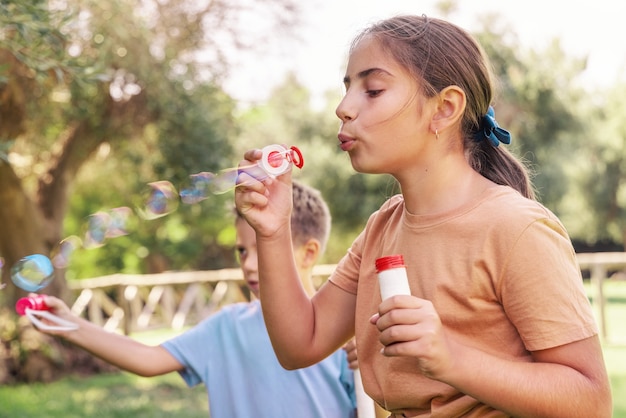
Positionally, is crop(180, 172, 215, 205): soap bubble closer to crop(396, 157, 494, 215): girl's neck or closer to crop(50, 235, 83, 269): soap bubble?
crop(50, 235, 83, 269): soap bubble

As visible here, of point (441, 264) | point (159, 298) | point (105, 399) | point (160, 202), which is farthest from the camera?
point (159, 298)

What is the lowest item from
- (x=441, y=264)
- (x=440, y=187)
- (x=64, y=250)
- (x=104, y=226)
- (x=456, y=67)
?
(x=64, y=250)

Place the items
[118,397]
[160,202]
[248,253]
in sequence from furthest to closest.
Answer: [118,397] → [248,253] → [160,202]

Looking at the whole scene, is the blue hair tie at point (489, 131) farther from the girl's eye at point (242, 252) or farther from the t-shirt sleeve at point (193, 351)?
the t-shirt sleeve at point (193, 351)

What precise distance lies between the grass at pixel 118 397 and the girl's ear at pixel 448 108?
17.3ft

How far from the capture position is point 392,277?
5.12 feet

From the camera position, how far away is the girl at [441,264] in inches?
63.8

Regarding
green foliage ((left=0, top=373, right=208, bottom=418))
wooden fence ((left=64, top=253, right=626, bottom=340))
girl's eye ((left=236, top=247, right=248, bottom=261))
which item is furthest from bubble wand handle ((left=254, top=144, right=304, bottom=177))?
wooden fence ((left=64, top=253, right=626, bottom=340))

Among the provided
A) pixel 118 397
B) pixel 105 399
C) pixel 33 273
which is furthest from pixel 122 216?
pixel 118 397

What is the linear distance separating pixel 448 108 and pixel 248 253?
134cm

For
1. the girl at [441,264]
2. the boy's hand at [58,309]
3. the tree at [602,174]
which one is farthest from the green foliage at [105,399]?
the tree at [602,174]

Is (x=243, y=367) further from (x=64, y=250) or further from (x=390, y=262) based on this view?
(x=390, y=262)

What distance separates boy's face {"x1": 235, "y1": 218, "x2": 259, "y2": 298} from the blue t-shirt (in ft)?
0.54

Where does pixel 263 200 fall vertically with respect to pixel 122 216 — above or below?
above
